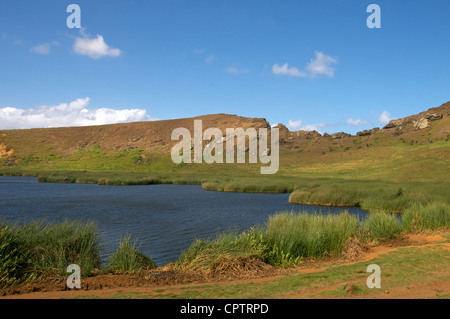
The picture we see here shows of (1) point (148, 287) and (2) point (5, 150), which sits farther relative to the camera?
(2) point (5, 150)

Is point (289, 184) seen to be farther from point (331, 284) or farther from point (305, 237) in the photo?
point (331, 284)

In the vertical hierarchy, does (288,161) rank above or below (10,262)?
above

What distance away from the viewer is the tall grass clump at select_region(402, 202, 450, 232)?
50.1ft

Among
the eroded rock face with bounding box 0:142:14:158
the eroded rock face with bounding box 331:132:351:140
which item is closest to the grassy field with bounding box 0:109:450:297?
the eroded rock face with bounding box 0:142:14:158

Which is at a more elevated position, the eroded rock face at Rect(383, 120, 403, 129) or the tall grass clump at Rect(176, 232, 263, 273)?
the eroded rock face at Rect(383, 120, 403, 129)

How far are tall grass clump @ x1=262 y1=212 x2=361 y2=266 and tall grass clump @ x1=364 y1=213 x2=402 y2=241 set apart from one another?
62cm

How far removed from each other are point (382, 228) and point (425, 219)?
3381 mm

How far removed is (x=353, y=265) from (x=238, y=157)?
2993 inches

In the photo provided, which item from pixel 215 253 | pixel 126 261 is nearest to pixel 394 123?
pixel 215 253

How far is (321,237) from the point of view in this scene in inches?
465

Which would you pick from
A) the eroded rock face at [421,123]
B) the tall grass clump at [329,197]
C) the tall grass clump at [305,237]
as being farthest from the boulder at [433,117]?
the tall grass clump at [305,237]

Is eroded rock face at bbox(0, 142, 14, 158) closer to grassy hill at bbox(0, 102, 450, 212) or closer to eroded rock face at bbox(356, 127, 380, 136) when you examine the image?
grassy hill at bbox(0, 102, 450, 212)

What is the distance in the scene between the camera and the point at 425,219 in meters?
15.6
